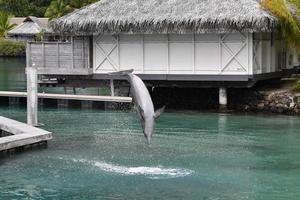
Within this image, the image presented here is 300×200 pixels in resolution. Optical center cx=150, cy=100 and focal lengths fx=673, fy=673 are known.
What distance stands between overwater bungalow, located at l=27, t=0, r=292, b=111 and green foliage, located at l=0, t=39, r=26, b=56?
1540 inches

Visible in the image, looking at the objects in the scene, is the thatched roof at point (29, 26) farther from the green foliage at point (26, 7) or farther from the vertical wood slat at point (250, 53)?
the vertical wood slat at point (250, 53)

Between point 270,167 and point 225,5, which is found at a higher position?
point 225,5

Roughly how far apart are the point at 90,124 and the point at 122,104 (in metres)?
3.33

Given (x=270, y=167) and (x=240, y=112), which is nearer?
(x=270, y=167)

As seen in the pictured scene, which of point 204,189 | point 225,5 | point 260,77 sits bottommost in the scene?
point 204,189

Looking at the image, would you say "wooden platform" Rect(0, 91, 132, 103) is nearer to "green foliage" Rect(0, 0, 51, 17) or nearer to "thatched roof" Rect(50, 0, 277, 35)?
"thatched roof" Rect(50, 0, 277, 35)

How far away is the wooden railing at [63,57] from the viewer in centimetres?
2544

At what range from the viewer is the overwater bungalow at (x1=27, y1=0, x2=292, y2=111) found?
22.9 m

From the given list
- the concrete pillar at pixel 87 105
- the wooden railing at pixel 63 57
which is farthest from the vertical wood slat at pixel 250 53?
the concrete pillar at pixel 87 105

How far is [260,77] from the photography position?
23.9 metres

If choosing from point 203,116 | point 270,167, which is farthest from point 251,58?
point 270,167

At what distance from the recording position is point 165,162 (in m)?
15.0

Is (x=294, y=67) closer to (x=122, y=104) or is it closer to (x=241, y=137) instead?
(x=122, y=104)

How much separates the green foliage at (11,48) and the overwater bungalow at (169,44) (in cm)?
3912
